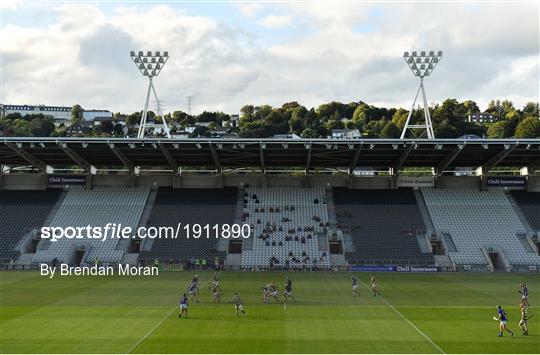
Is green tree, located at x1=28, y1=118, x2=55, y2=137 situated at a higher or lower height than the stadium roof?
higher

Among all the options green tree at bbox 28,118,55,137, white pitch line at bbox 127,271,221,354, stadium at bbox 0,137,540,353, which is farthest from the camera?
green tree at bbox 28,118,55,137

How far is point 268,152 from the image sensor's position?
206ft

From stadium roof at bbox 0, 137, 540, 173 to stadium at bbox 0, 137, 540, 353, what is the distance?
25 cm

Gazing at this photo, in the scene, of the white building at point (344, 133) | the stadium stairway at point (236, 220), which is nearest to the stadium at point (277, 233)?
the stadium stairway at point (236, 220)

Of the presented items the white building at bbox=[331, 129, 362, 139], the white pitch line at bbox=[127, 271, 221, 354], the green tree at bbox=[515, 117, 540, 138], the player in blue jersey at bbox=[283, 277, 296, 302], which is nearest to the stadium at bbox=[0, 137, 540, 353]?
the white pitch line at bbox=[127, 271, 221, 354]

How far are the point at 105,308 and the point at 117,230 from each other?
30529 mm

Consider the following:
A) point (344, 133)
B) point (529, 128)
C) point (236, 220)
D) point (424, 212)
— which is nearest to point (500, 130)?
point (529, 128)

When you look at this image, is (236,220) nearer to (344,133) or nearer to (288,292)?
(288,292)

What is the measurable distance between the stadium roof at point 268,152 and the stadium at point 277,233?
246 millimetres

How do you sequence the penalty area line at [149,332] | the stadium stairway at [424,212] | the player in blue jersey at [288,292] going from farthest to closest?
the stadium stairway at [424,212] < the player in blue jersey at [288,292] < the penalty area line at [149,332]

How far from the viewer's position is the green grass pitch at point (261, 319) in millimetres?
23094

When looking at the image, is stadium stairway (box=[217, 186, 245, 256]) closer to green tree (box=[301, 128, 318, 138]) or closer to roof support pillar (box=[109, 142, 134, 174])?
roof support pillar (box=[109, 142, 134, 174])

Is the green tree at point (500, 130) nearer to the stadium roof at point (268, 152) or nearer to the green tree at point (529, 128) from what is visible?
the green tree at point (529, 128)

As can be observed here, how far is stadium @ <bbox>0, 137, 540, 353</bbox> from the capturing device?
31375 mm
